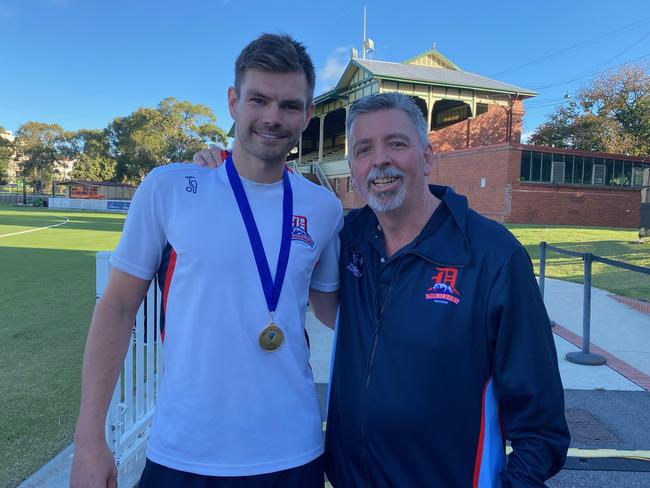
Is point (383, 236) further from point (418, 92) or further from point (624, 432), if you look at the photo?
point (418, 92)

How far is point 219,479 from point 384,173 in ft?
4.38

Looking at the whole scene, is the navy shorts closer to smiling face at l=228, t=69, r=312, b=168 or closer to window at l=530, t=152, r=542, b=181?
smiling face at l=228, t=69, r=312, b=168

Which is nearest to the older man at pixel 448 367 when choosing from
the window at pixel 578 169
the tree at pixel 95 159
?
the window at pixel 578 169

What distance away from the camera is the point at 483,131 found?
35688 millimetres

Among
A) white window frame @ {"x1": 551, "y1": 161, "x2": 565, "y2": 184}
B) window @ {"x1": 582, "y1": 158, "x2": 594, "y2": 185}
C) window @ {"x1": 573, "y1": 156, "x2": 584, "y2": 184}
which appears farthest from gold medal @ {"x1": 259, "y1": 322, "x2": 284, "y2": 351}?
window @ {"x1": 582, "y1": 158, "x2": 594, "y2": 185}

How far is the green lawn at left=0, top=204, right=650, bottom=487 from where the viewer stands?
3791mm

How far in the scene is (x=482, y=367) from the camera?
1730mm

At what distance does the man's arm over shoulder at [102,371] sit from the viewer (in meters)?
1.75

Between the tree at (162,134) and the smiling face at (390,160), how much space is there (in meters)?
71.9

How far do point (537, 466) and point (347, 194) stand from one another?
1573 inches

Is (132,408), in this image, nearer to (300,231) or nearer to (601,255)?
(300,231)

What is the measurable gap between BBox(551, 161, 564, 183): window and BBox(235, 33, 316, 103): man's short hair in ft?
94.6

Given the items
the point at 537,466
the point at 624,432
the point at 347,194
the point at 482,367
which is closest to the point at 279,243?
the point at 482,367

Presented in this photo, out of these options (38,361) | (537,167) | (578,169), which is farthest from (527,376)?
(578,169)
